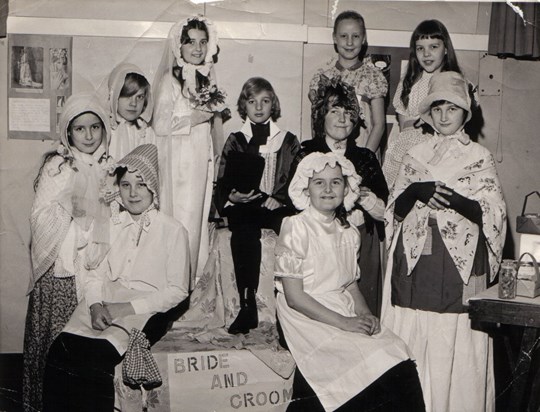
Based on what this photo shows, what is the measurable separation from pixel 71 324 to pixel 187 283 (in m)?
0.42

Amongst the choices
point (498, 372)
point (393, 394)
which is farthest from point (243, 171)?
point (498, 372)

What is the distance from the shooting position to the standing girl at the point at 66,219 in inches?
96.4

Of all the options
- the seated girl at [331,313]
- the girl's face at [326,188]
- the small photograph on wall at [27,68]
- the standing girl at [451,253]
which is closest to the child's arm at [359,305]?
the seated girl at [331,313]

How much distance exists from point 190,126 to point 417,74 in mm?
876

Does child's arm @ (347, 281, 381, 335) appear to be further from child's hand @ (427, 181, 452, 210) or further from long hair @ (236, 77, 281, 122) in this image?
long hair @ (236, 77, 281, 122)

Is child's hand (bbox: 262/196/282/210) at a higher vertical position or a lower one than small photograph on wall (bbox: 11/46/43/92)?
lower

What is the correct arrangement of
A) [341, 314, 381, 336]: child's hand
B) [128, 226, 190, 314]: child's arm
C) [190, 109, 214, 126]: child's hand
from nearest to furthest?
[341, 314, 381, 336]: child's hand < [128, 226, 190, 314]: child's arm < [190, 109, 214, 126]: child's hand

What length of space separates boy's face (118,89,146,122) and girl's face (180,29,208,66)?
0.21 meters

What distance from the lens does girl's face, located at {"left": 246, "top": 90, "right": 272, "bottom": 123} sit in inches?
99.8

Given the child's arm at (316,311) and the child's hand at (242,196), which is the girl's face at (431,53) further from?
the child's arm at (316,311)

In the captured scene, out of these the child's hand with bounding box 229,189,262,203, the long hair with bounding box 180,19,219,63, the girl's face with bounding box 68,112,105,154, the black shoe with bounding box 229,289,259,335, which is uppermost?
the long hair with bounding box 180,19,219,63

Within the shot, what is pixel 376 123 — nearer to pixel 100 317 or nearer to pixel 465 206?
pixel 465 206

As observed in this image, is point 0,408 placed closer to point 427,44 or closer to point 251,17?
point 251,17

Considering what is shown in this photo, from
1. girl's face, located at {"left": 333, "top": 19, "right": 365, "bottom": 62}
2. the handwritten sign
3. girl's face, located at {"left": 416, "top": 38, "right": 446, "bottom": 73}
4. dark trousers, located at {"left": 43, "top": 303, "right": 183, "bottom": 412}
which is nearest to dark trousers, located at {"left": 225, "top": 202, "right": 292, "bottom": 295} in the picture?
the handwritten sign
